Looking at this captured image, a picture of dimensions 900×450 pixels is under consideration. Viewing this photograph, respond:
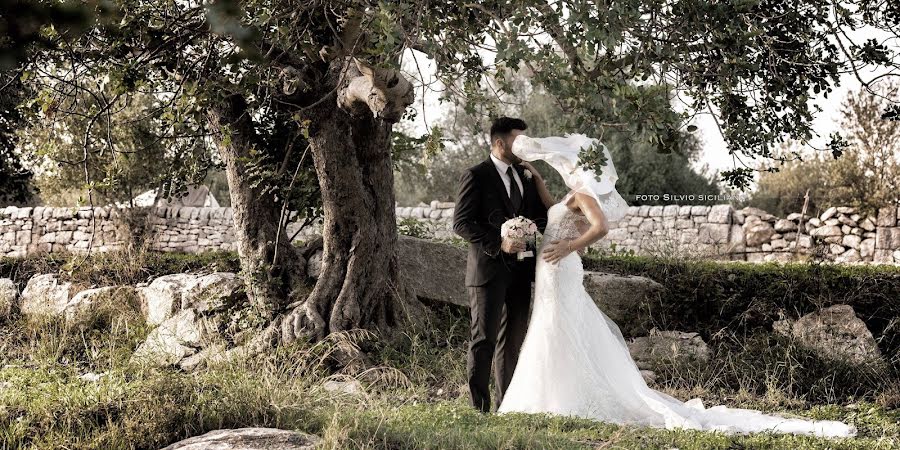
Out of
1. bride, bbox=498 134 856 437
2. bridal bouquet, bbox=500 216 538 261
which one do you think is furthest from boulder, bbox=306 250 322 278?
bridal bouquet, bbox=500 216 538 261

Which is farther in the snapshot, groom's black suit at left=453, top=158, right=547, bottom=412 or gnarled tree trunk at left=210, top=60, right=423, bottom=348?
gnarled tree trunk at left=210, top=60, right=423, bottom=348

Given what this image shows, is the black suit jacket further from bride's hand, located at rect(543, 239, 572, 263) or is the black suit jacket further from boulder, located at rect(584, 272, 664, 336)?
boulder, located at rect(584, 272, 664, 336)

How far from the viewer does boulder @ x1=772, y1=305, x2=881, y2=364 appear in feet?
26.8

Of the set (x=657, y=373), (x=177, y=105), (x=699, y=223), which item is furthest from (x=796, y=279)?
(x=699, y=223)

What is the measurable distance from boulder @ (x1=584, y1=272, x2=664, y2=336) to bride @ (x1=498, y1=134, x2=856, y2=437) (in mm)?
2626

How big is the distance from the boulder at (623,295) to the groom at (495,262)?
2834 millimetres

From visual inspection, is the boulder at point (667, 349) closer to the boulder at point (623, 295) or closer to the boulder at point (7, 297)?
the boulder at point (623, 295)

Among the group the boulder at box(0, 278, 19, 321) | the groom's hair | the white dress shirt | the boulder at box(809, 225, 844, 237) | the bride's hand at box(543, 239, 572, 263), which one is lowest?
the boulder at box(0, 278, 19, 321)

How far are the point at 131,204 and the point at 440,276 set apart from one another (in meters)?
8.15

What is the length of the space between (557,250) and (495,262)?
448mm

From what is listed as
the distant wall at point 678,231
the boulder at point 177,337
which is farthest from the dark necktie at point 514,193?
the distant wall at point 678,231

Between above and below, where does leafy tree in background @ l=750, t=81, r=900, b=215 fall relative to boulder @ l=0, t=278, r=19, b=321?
above

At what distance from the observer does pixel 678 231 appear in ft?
55.8

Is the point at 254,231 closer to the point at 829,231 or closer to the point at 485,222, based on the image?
the point at 485,222
